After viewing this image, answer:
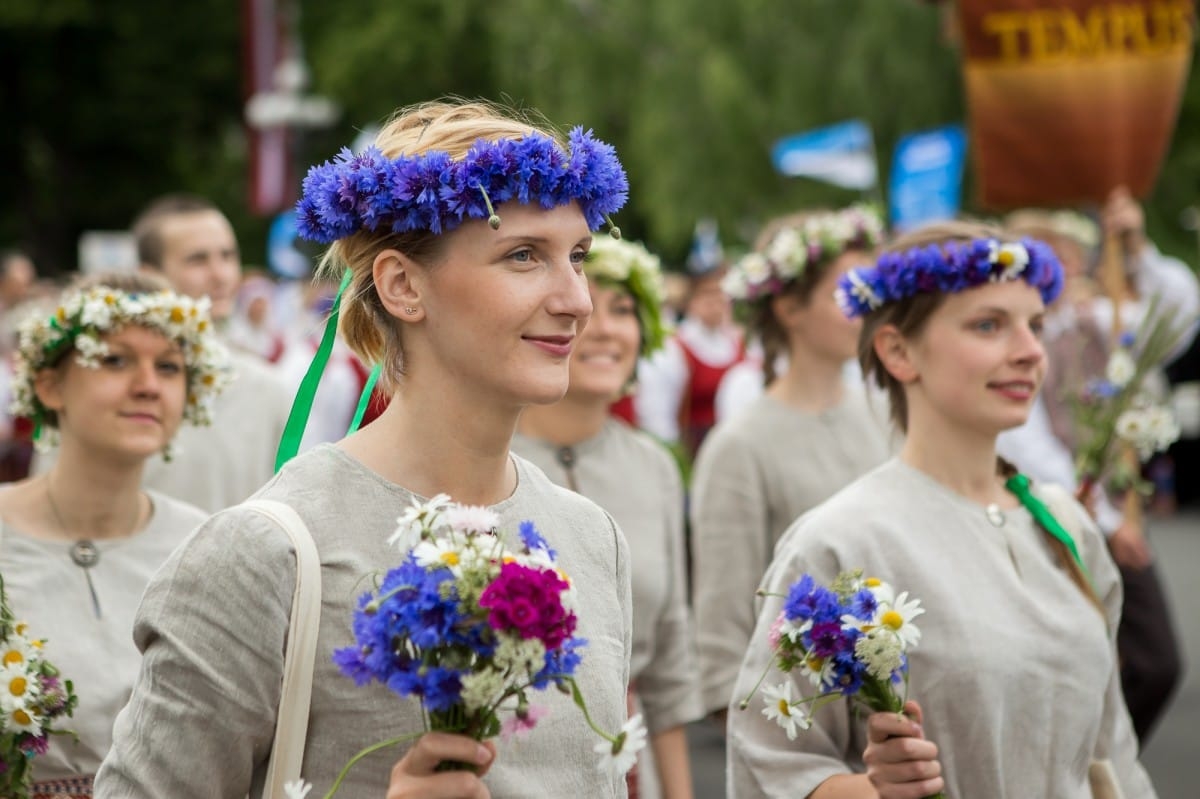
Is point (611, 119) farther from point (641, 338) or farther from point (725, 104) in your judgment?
point (641, 338)

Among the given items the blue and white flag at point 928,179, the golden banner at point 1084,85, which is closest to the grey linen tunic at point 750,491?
the golden banner at point 1084,85

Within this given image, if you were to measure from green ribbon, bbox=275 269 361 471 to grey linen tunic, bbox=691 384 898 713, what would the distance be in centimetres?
280

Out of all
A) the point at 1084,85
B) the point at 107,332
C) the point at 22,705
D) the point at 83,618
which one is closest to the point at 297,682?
the point at 22,705

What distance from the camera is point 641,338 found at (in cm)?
640

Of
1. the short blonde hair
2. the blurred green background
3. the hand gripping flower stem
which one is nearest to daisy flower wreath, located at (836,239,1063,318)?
the short blonde hair

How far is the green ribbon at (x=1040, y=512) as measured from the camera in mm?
4387

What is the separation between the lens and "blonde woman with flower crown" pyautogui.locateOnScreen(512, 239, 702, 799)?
18.3ft

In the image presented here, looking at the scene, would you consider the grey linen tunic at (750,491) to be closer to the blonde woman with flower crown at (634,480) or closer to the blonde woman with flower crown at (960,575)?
the blonde woman with flower crown at (634,480)

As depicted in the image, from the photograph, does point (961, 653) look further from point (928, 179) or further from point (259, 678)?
point (928, 179)

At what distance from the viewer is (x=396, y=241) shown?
10.1 ft

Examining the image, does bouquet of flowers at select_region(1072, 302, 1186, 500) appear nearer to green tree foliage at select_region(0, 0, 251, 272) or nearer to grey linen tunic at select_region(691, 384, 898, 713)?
grey linen tunic at select_region(691, 384, 898, 713)

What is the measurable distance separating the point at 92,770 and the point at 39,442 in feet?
4.19

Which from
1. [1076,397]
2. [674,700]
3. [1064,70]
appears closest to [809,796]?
[674,700]

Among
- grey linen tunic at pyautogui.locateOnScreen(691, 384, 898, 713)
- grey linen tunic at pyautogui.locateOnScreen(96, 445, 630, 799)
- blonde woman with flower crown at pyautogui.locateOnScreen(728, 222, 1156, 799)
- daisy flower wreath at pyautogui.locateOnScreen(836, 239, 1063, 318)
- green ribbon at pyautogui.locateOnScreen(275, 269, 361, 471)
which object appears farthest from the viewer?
grey linen tunic at pyautogui.locateOnScreen(691, 384, 898, 713)
